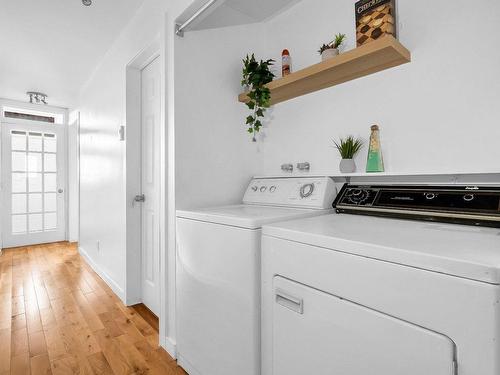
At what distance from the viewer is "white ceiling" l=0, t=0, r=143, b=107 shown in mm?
2135

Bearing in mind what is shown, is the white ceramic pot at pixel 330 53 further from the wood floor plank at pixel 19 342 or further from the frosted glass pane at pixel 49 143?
the frosted glass pane at pixel 49 143

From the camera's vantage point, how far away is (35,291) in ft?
8.75

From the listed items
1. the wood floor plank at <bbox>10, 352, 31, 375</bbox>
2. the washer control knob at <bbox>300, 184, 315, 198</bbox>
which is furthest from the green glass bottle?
the wood floor plank at <bbox>10, 352, 31, 375</bbox>

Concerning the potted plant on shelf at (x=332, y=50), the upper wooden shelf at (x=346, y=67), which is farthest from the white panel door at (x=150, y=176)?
the potted plant on shelf at (x=332, y=50)

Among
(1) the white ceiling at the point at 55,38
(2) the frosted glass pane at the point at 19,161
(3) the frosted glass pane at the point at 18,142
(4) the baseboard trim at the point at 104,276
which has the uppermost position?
(1) the white ceiling at the point at 55,38

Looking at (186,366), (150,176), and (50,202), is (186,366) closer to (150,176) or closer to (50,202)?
(150,176)

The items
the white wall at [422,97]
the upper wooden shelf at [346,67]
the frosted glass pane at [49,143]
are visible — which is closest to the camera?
the white wall at [422,97]

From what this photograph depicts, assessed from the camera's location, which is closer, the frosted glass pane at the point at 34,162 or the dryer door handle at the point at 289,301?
the dryer door handle at the point at 289,301

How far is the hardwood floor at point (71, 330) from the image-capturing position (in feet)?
5.25

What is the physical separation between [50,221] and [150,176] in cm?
361

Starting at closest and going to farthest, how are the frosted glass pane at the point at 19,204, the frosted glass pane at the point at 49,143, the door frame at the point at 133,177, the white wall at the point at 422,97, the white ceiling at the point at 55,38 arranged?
the white wall at the point at 422,97, the white ceiling at the point at 55,38, the door frame at the point at 133,177, the frosted glass pane at the point at 19,204, the frosted glass pane at the point at 49,143

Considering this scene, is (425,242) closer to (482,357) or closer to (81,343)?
(482,357)

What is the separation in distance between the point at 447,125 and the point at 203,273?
1.32 m

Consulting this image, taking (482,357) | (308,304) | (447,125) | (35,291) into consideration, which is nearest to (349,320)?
(308,304)
